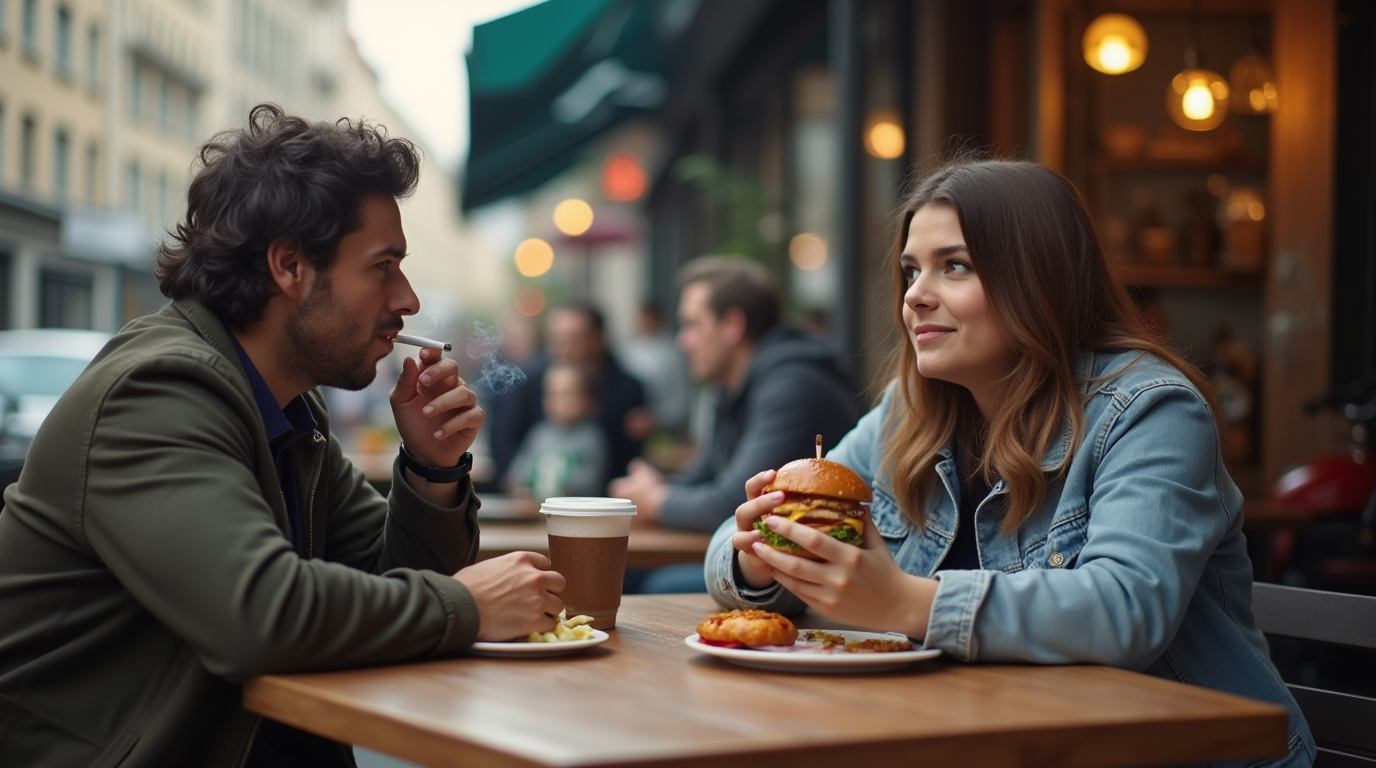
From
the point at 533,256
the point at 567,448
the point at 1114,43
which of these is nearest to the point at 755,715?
the point at 567,448

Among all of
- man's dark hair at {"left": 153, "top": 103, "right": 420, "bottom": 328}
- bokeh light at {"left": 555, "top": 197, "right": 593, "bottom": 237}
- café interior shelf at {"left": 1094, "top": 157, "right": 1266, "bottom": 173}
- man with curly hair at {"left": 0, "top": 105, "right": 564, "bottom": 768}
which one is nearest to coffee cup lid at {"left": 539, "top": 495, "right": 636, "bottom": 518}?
man with curly hair at {"left": 0, "top": 105, "right": 564, "bottom": 768}

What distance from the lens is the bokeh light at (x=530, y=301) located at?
28250 mm

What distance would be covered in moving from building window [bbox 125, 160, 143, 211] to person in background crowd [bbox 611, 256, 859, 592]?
1897mm

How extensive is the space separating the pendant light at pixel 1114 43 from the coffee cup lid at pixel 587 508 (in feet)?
16.8

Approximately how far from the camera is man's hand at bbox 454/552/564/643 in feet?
5.57

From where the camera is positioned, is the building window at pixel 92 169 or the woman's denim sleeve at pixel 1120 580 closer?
the woman's denim sleeve at pixel 1120 580

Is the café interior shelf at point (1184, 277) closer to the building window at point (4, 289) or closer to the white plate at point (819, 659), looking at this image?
the building window at point (4, 289)

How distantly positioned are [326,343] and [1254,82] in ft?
17.2

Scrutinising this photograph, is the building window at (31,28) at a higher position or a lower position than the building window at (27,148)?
Result: higher

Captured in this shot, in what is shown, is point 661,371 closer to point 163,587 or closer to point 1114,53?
point 1114,53

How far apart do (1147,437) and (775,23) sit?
26.5ft

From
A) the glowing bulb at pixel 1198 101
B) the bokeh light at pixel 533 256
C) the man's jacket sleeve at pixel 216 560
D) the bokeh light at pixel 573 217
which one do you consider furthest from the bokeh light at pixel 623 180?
the man's jacket sleeve at pixel 216 560

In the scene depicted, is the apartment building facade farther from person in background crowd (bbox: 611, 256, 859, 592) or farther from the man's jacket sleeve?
the man's jacket sleeve

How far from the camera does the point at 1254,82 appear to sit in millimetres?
5918
